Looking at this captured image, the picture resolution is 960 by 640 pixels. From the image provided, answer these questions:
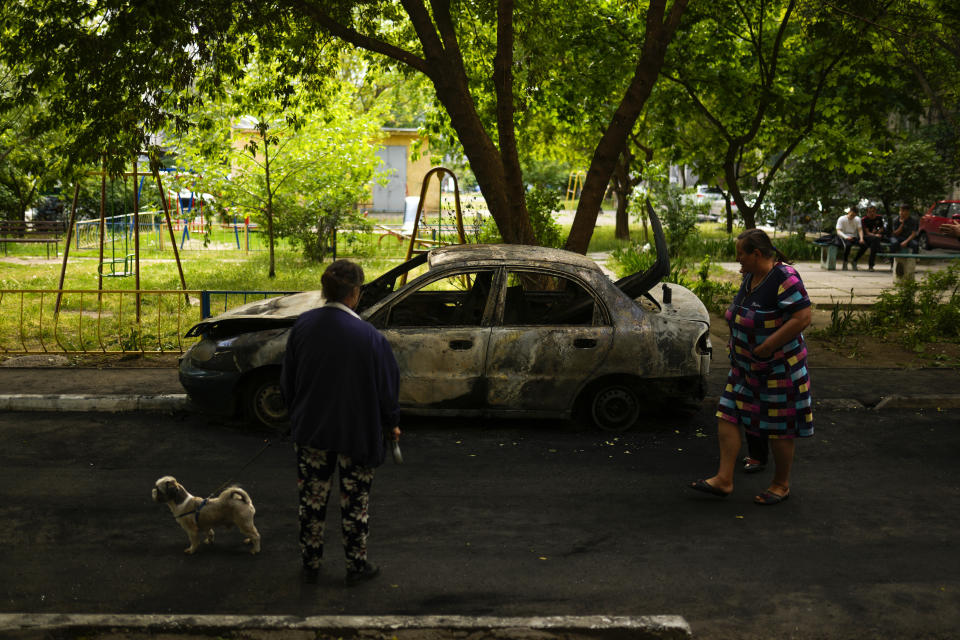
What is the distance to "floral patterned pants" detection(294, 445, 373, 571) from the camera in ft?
15.2

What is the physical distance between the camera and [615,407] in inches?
305

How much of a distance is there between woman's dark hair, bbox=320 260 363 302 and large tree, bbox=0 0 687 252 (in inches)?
229

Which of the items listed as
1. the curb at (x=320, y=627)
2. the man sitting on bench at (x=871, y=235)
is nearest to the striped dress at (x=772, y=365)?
the curb at (x=320, y=627)

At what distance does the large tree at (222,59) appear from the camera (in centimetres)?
955

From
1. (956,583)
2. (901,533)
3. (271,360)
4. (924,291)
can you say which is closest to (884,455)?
(901,533)

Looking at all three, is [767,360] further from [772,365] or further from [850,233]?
[850,233]

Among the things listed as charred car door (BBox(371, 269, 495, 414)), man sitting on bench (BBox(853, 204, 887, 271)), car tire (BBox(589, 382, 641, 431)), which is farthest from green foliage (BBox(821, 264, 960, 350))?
man sitting on bench (BBox(853, 204, 887, 271))

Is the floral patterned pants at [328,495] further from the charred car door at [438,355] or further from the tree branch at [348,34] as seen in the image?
the tree branch at [348,34]

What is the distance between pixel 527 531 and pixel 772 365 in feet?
6.36

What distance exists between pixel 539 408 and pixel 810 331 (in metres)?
6.48

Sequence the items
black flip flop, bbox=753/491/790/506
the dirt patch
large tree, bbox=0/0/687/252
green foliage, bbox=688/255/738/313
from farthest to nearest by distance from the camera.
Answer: green foliage, bbox=688/255/738/313, the dirt patch, large tree, bbox=0/0/687/252, black flip flop, bbox=753/491/790/506

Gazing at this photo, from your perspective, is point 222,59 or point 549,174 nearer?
point 222,59

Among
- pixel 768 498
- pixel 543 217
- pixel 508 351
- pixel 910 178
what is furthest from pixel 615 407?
pixel 910 178

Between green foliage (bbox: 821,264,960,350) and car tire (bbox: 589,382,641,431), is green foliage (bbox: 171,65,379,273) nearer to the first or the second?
green foliage (bbox: 821,264,960,350)
